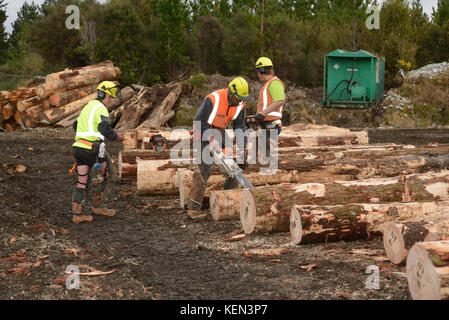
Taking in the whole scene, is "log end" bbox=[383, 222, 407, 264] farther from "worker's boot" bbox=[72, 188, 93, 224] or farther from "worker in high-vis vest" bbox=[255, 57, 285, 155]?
"worker's boot" bbox=[72, 188, 93, 224]

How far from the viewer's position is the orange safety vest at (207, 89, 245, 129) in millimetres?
7340

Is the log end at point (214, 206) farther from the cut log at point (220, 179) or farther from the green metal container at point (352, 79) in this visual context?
the green metal container at point (352, 79)

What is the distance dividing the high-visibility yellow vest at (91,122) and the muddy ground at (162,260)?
127cm

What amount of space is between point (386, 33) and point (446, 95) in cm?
532

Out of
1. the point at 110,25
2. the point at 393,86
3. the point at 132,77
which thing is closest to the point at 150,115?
the point at 132,77

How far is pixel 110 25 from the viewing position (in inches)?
978

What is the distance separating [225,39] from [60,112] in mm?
10272

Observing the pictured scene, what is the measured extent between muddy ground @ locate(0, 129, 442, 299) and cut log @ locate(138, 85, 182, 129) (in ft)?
34.2

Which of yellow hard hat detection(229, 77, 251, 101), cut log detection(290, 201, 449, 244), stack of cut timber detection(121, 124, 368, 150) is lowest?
cut log detection(290, 201, 449, 244)

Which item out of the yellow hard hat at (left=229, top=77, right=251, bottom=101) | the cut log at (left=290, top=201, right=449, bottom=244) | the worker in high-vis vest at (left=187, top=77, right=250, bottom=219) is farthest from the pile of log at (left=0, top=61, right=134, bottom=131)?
the cut log at (left=290, top=201, right=449, bottom=244)

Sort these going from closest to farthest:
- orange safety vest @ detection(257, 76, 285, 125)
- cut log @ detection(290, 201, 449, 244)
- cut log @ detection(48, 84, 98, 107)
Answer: cut log @ detection(290, 201, 449, 244)
orange safety vest @ detection(257, 76, 285, 125)
cut log @ detection(48, 84, 98, 107)

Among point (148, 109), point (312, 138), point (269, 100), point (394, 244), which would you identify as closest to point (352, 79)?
point (148, 109)

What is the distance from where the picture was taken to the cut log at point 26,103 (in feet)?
61.0

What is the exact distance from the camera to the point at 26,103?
18.6 meters
